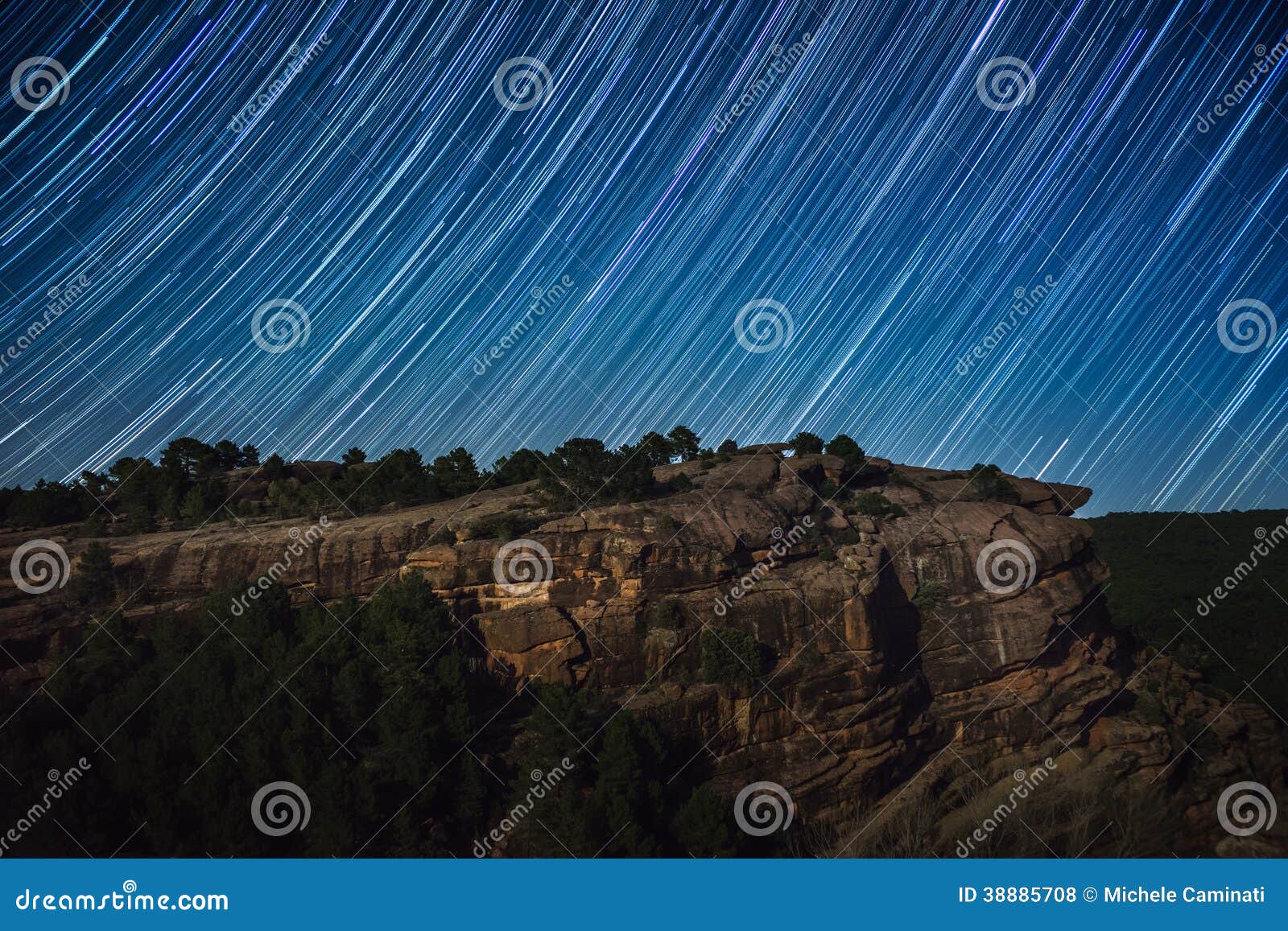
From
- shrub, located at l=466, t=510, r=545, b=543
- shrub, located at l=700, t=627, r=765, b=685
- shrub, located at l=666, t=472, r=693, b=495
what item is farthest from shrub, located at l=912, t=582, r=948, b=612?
shrub, located at l=466, t=510, r=545, b=543

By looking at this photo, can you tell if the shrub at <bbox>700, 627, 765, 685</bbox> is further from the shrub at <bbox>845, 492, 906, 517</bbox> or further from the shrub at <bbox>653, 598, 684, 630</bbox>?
the shrub at <bbox>845, 492, 906, 517</bbox>

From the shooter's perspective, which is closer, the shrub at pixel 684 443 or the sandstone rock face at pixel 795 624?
the sandstone rock face at pixel 795 624

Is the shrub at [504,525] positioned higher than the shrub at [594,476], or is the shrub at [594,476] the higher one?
the shrub at [594,476]

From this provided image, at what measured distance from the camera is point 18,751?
2339 cm

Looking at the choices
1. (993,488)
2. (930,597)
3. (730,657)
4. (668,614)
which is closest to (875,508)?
(930,597)

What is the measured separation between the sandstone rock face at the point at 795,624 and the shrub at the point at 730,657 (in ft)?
1.14

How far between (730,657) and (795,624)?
138 inches

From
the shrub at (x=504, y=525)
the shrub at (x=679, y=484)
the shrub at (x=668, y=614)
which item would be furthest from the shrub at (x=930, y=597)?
the shrub at (x=504, y=525)

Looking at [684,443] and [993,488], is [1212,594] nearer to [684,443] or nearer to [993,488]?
[993,488]

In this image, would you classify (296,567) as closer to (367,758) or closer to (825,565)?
(367,758)

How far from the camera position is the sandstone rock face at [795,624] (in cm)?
2942

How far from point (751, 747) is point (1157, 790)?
18211 millimetres

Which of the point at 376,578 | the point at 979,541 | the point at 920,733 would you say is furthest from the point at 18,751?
the point at 979,541

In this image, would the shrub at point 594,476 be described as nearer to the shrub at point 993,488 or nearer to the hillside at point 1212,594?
the shrub at point 993,488
